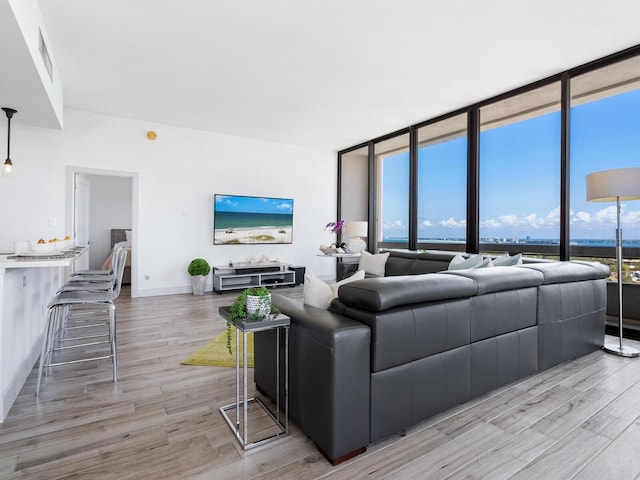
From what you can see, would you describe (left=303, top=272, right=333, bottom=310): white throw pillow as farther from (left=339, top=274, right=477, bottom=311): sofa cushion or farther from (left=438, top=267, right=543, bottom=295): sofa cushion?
(left=438, top=267, right=543, bottom=295): sofa cushion

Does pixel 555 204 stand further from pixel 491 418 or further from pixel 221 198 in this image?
pixel 221 198

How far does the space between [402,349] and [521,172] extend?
360 centimetres

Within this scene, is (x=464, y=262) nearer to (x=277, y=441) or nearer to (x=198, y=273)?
(x=277, y=441)

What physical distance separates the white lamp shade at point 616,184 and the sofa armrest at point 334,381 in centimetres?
272

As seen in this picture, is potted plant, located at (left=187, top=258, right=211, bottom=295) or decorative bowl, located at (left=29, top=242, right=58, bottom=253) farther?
potted plant, located at (left=187, top=258, right=211, bottom=295)

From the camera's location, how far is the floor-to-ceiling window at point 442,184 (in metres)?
4.91

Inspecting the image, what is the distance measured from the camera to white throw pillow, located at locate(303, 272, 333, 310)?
6.54ft

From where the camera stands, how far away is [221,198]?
5953 mm

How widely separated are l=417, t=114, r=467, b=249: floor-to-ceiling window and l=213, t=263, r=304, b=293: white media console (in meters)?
2.40

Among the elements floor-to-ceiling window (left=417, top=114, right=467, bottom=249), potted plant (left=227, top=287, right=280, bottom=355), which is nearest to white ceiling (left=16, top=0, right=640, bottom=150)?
floor-to-ceiling window (left=417, top=114, right=467, bottom=249)

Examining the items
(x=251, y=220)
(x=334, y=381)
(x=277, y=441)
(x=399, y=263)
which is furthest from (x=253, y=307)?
(x=251, y=220)

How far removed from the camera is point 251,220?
248 inches

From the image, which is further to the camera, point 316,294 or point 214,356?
point 214,356

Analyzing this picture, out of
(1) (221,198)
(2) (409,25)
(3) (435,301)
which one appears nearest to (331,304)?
(3) (435,301)
